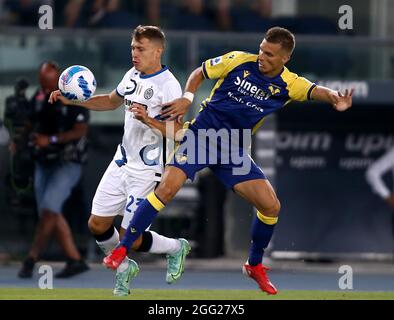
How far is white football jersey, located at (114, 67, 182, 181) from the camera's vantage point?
35.2ft

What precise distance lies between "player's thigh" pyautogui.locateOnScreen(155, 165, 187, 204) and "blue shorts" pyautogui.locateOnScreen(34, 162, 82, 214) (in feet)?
12.0

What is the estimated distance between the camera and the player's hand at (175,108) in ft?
34.7

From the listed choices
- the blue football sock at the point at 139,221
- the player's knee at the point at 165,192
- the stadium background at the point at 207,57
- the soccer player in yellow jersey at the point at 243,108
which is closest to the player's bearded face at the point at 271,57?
the soccer player in yellow jersey at the point at 243,108

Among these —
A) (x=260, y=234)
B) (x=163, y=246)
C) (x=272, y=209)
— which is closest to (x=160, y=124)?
(x=163, y=246)

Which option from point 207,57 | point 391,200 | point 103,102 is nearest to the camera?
point 103,102

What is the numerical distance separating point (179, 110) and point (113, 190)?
0.94 meters

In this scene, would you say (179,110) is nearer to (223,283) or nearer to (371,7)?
(223,283)

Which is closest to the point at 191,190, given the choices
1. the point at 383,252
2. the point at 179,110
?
the point at 383,252

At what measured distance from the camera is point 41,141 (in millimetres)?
14273

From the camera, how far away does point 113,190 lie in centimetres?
1090

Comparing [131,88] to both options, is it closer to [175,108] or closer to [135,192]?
[175,108]

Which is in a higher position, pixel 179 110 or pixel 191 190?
pixel 179 110

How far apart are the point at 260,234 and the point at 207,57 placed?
4923 millimetres

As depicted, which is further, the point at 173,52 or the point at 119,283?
the point at 173,52
